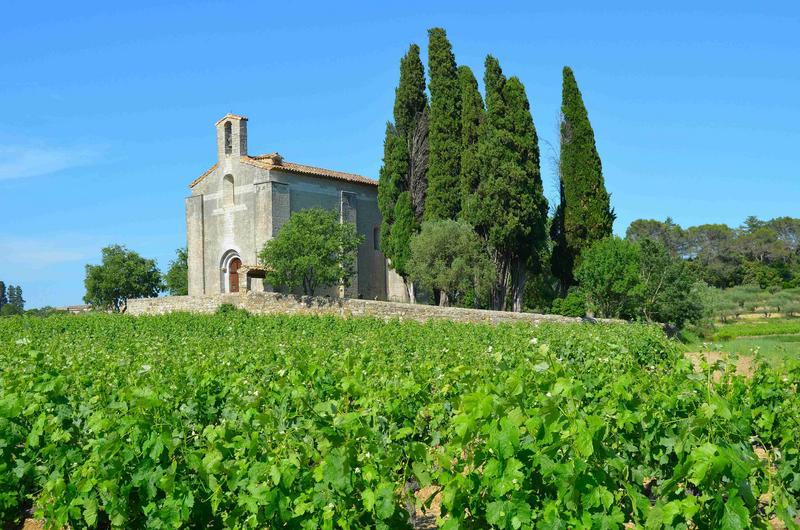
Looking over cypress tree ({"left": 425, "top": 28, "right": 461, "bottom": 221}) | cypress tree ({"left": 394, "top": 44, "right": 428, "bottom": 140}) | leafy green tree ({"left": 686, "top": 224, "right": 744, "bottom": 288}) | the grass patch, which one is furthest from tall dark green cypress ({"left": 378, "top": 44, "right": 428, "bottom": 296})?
leafy green tree ({"left": 686, "top": 224, "right": 744, "bottom": 288})

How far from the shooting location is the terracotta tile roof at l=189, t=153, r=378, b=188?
106 ft

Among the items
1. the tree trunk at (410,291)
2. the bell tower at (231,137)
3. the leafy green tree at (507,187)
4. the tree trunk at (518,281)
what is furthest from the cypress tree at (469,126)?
the bell tower at (231,137)

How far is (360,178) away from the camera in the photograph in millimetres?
35906

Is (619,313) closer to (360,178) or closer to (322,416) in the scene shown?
(360,178)

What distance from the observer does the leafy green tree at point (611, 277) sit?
25.9 meters

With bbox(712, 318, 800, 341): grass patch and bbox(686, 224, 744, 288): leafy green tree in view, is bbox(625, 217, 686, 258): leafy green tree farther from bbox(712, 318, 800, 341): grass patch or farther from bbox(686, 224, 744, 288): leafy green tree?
bbox(712, 318, 800, 341): grass patch

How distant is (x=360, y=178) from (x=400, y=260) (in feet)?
23.5

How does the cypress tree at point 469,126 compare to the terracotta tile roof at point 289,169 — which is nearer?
the cypress tree at point 469,126

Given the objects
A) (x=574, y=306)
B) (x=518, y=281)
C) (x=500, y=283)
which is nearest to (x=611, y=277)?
(x=574, y=306)

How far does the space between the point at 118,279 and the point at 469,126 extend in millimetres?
26766

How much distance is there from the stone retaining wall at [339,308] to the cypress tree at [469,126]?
4.96 meters

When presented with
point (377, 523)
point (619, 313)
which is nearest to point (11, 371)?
point (377, 523)

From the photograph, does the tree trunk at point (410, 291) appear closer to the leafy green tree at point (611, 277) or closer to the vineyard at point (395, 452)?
A: the leafy green tree at point (611, 277)

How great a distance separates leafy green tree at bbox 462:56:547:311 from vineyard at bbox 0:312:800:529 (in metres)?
20.4
